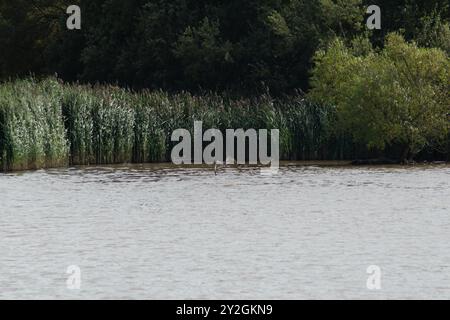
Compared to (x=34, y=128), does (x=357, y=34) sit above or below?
above

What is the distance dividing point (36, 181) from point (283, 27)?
19428 mm

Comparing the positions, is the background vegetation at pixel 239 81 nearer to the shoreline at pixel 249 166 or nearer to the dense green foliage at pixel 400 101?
the dense green foliage at pixel 400 101

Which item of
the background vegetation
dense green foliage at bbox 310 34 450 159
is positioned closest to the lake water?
the background vegetation

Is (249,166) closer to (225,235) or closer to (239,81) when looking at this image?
(225,235)

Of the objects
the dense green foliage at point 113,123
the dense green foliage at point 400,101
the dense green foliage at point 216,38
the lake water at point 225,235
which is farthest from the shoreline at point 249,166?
the dense green foliage at point 216,38

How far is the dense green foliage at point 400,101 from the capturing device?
36656 millimetres

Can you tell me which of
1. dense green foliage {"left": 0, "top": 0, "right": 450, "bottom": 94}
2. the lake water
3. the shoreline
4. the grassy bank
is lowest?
the lake water

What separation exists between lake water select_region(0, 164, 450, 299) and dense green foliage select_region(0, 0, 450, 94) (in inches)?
614

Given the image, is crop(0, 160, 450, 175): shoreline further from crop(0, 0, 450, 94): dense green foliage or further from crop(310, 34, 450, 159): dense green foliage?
crop(0, 0, 450, 94): dense green foliage

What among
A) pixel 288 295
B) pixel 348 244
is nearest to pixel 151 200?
pixel 348 244

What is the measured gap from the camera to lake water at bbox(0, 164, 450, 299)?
1589 cm
